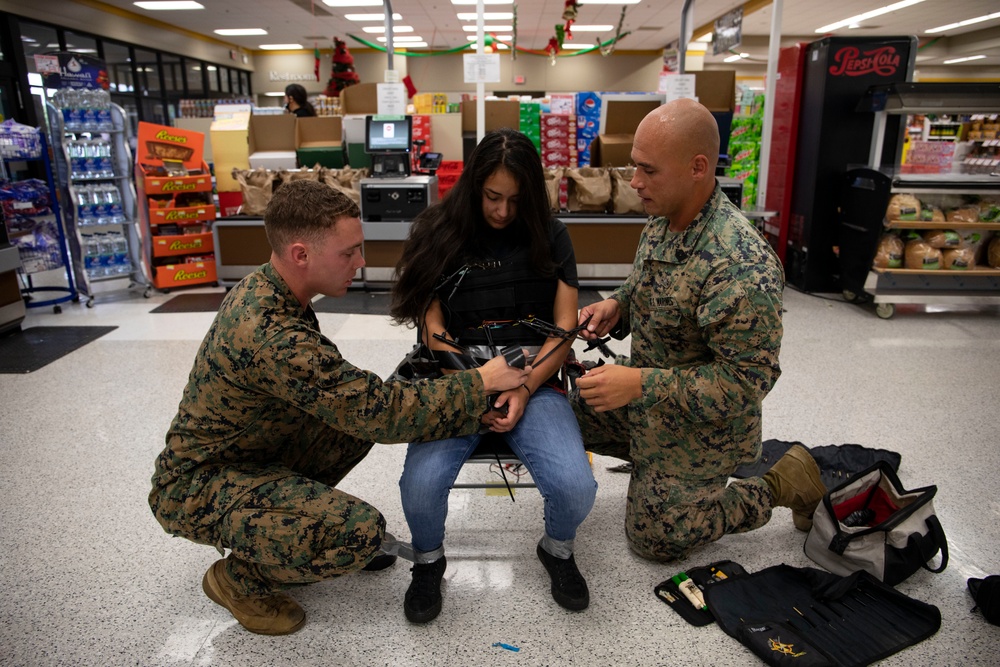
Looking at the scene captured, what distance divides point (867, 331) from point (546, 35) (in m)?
15.0

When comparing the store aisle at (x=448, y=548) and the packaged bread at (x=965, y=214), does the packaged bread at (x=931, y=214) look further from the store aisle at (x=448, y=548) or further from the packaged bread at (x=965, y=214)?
the store aisle at (x=448, y=548)

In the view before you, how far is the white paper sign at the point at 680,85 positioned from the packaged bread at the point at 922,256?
6.70ft

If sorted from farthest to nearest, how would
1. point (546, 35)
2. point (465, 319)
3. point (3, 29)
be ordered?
point (546, 35) < point (3, 29) < point (465, 319)

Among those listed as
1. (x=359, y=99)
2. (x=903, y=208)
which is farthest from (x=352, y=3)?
(x=903, y=208)

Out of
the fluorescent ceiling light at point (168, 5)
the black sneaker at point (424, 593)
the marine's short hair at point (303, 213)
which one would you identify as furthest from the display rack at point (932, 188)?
the fluorescent ceiling light at point (168, 5)

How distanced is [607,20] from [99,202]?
40.8 ft

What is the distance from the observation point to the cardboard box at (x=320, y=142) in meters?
6.33

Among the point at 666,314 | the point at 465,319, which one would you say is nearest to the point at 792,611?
the point at 666,314

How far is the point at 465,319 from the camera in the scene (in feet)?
6.83

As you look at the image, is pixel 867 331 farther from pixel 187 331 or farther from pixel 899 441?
pixel 187 331

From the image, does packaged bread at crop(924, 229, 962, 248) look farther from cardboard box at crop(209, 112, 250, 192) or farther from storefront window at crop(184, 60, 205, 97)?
storefront window at crop(184, 60, 205, 97)

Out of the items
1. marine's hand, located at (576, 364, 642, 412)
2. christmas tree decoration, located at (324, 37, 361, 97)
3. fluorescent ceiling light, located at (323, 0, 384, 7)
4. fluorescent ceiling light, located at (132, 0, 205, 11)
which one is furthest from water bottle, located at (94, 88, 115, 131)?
fluorescent ceiling light, located at (323, 0, 384, 7)

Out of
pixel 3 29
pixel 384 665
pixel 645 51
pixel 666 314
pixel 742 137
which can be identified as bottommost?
pixel 384 665

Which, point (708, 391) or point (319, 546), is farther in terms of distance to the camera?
point (708, 391)
